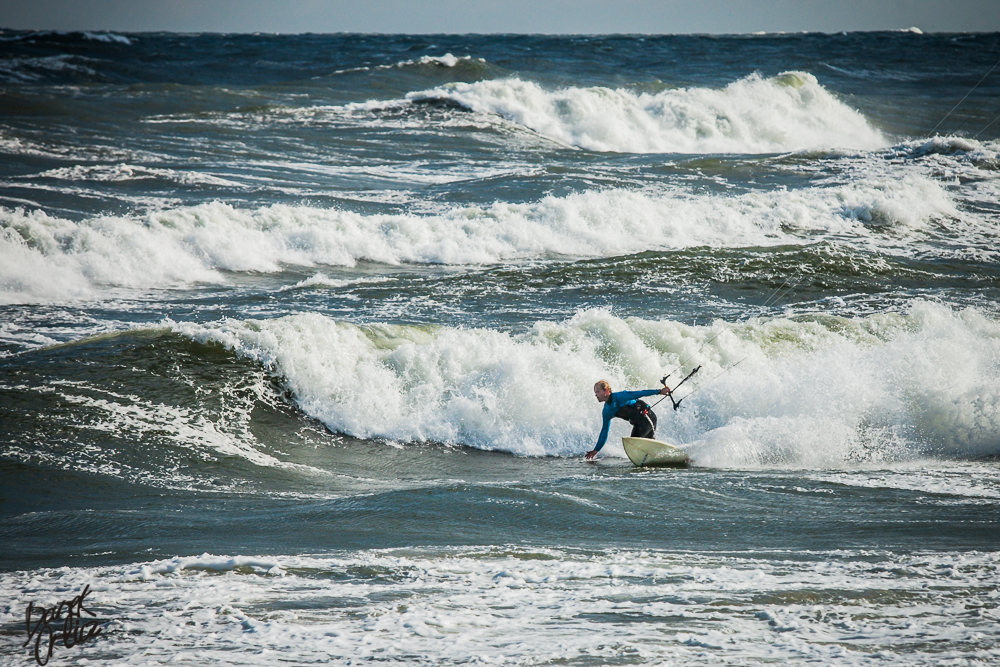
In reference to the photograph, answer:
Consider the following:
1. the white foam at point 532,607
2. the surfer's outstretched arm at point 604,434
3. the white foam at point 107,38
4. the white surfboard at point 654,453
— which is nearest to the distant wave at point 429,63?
the white foam at point 107,38

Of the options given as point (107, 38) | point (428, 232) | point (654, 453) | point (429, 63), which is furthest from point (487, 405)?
point (107, 38)

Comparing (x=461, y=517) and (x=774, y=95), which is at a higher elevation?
(x=774, y=95)

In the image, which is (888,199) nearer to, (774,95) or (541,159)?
(541,159)

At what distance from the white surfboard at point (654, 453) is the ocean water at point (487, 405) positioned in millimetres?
240

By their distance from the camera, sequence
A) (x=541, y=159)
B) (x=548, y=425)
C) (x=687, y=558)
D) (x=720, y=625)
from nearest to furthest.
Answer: (x=720, y=625)
(x=687, y=558)
(x=548, y=425)
(x=541, y=159)

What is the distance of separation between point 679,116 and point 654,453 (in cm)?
3427

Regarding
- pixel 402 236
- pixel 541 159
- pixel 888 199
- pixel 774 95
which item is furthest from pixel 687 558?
pixel 774 95

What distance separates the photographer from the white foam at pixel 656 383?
362 inches

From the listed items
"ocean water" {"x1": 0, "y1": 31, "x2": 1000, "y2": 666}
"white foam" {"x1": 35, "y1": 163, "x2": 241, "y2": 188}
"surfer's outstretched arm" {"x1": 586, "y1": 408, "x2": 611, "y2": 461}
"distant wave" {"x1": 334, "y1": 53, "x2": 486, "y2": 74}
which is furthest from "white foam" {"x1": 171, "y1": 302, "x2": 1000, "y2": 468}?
"distant wave" {"x1": 334, "y1": 53, "x2": 486, "y2": 74}

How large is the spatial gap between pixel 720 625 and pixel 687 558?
1.09m

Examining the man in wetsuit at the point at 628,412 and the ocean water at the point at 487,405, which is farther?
the man in wetsuit at the point at 628,412

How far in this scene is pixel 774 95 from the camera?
43.8 meters

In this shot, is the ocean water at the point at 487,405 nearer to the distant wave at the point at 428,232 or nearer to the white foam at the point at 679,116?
the distant wave at the point at 428,232

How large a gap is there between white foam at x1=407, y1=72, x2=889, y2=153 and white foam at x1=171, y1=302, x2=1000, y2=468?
24604mm
